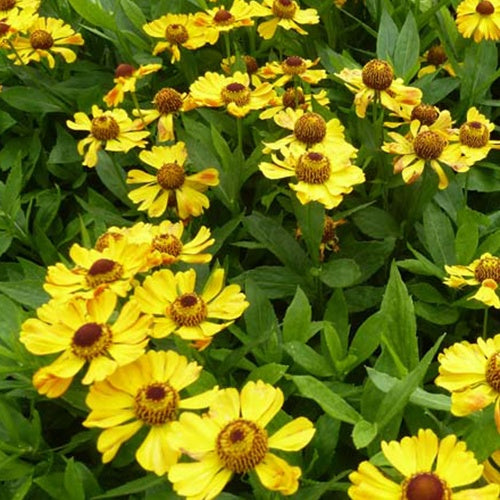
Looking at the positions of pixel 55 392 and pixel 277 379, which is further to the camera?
pixel 277 379

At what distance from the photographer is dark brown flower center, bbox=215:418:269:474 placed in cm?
95

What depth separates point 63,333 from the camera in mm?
1087

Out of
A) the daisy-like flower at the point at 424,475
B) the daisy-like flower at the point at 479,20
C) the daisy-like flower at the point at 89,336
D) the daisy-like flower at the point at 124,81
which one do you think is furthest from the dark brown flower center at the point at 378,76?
the daisy-like flower at the point at 424,475

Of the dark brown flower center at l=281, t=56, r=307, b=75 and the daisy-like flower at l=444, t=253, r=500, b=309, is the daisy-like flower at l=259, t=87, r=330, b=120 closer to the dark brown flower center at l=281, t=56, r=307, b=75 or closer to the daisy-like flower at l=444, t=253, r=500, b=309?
the dark brown flower center at l=281, t=56, r=307, b=75

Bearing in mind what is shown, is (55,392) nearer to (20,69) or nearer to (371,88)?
(371,88)

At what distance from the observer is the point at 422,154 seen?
5.03 ft

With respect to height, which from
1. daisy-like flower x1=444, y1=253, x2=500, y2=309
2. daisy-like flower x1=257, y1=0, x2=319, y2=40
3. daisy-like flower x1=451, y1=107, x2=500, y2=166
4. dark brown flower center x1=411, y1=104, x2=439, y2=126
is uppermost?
daisy-like flower x1=257, y1=0, x2=319, y2=40

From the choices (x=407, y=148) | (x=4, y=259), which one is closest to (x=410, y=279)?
(x=407, y=148)

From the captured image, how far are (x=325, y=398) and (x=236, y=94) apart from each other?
2.58 ft

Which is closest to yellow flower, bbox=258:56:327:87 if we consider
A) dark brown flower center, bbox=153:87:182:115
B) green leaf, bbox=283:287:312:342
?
dark brown flower center, bbox=153:87:182:115

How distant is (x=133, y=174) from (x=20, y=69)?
2.14 ft

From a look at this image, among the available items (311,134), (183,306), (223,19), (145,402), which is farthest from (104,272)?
(223,19)

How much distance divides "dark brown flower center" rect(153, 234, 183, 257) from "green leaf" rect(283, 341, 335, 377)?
255mm

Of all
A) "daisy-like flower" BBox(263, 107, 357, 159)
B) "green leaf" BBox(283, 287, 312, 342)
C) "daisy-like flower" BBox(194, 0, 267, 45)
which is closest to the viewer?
"green leaf" BBox(283, 287, 312, 342)
